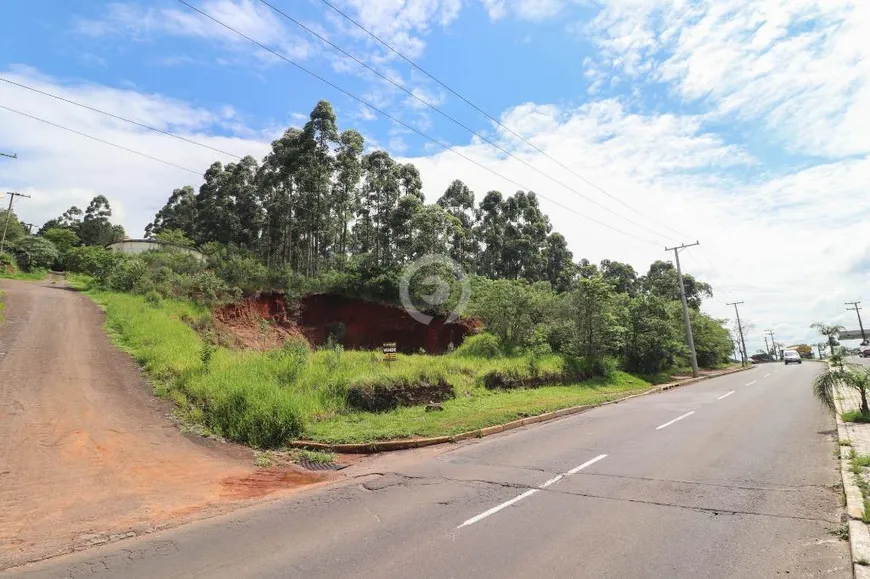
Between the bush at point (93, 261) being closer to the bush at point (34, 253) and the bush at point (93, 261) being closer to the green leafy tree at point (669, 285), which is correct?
the bush at point (34, 253)

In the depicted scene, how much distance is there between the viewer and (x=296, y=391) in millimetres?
13070

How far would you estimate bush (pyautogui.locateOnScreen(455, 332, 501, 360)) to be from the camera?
25.3 meters

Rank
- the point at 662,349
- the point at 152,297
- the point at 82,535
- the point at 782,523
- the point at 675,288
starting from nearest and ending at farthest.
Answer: the point at 782,523
the point at 82,535
the point at 152,297
the point at 662,349
the point at 675,288

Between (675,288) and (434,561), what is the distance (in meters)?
65.0

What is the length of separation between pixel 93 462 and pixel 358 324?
24172 mm

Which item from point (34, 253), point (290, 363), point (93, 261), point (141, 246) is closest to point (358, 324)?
point (290, 363)

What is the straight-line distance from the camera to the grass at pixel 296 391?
11156mm

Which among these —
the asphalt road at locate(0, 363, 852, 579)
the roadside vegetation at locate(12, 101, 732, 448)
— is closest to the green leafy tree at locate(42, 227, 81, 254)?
the roadside vegetation at locate(12, 101, 732, 448)

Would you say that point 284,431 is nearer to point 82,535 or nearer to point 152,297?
point 82,535

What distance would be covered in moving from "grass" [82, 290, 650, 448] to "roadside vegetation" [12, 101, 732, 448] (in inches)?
2.3

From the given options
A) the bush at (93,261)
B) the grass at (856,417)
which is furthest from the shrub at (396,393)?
the bush at (93,261)

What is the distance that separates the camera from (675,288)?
61.6 m

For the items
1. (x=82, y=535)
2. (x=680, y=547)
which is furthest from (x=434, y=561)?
(x=82, y=535)

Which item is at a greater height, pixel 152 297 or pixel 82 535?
pixel 152 297
